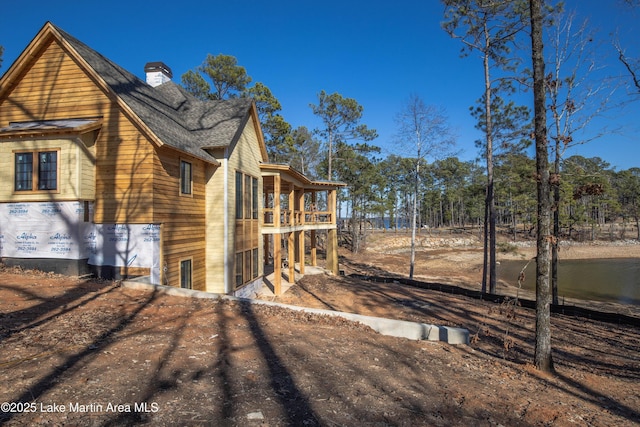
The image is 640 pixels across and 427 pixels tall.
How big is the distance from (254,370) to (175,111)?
12502 mm

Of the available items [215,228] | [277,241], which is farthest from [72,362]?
[277,241]

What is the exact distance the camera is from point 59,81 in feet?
34.7

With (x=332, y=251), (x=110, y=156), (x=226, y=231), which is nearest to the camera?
(x=110, y=156)

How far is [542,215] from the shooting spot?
6.26 metres

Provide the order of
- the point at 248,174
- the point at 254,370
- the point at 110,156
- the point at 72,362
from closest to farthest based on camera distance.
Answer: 1. the point at 72,362
2. the point at 254,370
3. the point at 110,156
4. the point at 248,174

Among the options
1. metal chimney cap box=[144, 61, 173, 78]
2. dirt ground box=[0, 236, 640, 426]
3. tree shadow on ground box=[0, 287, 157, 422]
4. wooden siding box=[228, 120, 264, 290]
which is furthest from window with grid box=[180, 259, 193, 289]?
metal chimney cap box=[144, 61, 173, 78]

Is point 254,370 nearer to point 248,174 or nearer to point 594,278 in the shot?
point 248,174

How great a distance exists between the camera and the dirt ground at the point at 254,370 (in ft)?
12.2

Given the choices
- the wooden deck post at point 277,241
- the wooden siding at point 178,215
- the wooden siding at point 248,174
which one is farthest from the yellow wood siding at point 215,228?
the wooden deck post at point 277,241

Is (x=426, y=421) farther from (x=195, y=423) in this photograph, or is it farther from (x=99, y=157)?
(x=99, y=157)

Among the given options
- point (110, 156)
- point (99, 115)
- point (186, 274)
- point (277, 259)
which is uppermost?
point (99, 115)

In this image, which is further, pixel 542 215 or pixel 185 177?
pixel 185 177

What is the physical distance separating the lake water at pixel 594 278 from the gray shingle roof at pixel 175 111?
20.8 meters

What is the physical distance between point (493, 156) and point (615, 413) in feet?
47.7
